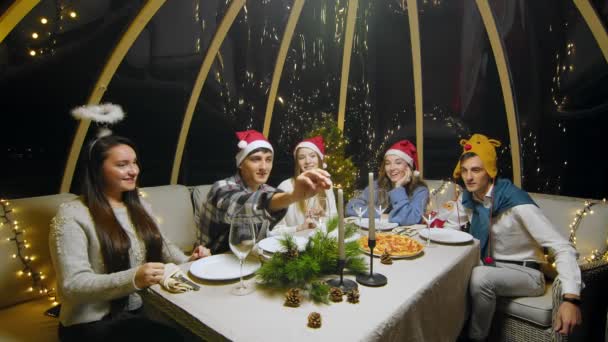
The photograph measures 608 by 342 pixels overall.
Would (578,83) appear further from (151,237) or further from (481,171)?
(151,237)

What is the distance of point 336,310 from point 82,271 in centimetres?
113

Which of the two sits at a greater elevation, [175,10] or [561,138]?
[175,10]

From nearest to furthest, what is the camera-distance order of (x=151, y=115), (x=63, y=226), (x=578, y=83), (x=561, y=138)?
(x=63, y=226)
(x=578, y=83)
(x=561, y=138)
(x=151, y=115)

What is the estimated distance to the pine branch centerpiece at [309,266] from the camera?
3.95 ft

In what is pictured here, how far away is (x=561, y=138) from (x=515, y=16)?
4.43 ft

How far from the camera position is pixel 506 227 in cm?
217

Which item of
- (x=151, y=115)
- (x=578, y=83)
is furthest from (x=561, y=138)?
(x=151, y=115)

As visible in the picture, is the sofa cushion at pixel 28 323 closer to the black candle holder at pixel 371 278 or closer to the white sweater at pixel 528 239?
the black candle holder at pixel 371 278

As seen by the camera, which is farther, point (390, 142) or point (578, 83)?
point (390, 142)

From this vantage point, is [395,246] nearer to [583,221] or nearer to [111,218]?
[111,218]

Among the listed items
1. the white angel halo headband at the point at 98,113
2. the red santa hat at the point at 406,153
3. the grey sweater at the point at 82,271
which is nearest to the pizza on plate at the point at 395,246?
the grey sweater at the point at 82,271

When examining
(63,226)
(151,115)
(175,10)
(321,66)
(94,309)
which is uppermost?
(175,10)

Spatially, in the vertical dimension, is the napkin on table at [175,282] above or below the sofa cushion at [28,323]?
above

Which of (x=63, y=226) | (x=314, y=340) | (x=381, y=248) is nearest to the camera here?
(x=314, y=340)
